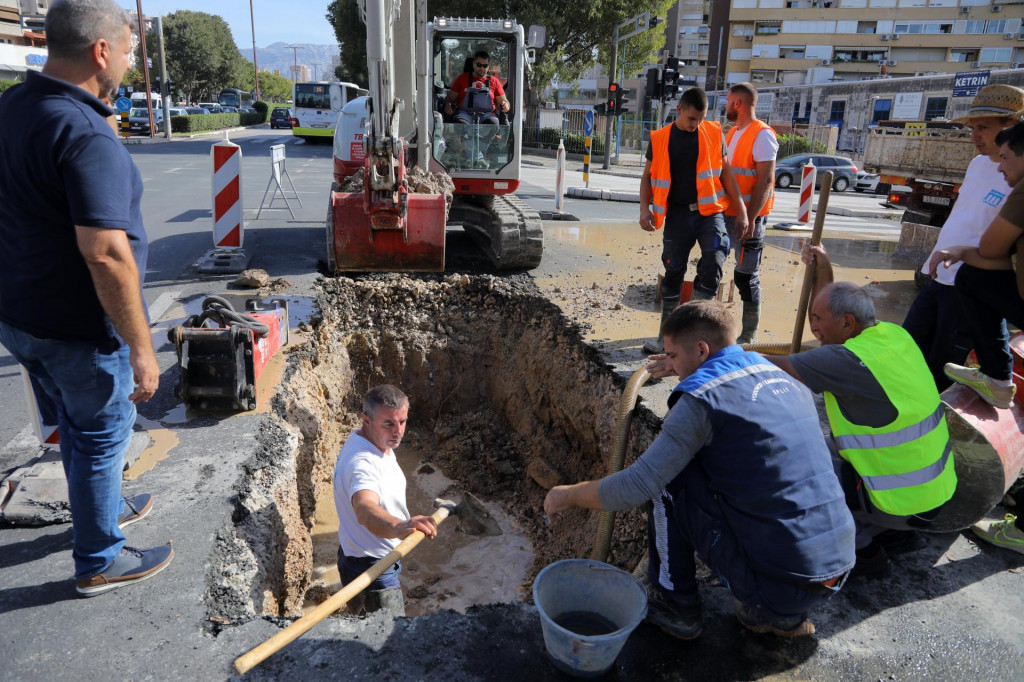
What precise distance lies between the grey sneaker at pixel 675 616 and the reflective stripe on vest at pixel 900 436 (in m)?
1.01

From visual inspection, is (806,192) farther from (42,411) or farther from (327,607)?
(42,411)

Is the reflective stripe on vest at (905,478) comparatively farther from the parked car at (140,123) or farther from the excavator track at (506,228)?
the parked car at (140,123)

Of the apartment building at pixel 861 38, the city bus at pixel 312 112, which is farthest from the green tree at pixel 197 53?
the apartment building at pixel 861 38

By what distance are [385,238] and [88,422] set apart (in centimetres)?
475

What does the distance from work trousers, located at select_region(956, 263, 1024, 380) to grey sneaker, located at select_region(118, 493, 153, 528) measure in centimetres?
438

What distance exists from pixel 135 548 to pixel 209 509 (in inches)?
17.6

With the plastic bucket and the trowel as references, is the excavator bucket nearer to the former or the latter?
the trowel

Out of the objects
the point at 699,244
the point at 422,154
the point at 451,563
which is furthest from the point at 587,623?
the point at 422,154

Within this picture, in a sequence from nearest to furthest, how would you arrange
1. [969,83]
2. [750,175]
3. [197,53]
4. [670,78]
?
[750,175] < [670,78] < [969,83] < [197,53]

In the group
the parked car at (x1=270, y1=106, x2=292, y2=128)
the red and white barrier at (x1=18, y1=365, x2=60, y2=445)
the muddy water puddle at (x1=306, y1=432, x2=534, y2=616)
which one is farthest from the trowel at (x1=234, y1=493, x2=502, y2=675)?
the parked car at (x1=270, y1=106, x2=292, y2=128)

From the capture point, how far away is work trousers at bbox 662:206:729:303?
5281mm

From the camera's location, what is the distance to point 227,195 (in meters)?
7.57

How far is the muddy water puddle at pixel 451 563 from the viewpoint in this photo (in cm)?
439

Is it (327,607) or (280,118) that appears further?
(280,118)
